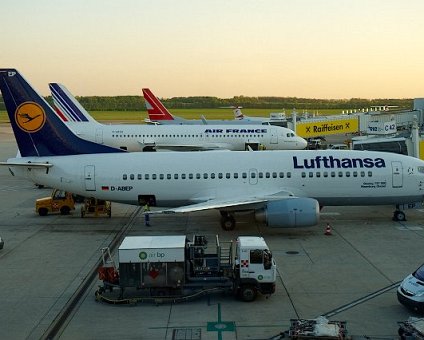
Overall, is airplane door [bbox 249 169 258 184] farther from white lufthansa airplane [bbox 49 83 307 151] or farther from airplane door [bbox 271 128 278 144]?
airplane door [bbox 271 128 278 144]

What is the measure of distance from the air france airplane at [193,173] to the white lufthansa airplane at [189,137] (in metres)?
→ 29.5

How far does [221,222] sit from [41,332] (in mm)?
13516

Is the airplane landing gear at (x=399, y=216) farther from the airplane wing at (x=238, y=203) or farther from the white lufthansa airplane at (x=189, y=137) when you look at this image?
the white lufthansa airplane at (x=189, y=137)

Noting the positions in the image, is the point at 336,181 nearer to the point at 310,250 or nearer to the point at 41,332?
the point at 310,250

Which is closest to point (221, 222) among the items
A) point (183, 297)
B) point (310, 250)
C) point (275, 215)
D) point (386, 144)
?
point (275, 215)

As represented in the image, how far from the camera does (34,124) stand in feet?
93.0

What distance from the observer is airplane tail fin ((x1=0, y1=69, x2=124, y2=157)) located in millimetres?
27797

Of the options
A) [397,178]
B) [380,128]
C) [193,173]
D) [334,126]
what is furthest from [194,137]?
[397,178]

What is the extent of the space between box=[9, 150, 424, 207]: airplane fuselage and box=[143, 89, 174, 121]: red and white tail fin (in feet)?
184

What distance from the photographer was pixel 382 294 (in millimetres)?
17828

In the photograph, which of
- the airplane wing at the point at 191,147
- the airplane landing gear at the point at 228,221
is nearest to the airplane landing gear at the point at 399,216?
the airplane landing gear at the point at 228,221

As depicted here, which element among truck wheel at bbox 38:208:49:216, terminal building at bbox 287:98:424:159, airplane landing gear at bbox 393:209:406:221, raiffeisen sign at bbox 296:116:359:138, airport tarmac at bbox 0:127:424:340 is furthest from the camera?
raiffeisen sign at bbox 296:116:359:138

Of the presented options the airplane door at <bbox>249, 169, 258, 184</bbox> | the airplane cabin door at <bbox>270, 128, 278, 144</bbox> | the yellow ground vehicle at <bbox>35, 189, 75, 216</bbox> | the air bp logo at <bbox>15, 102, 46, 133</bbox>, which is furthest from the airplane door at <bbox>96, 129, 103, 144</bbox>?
the airplane door at <bbox>249, 169, 258, 184</bbox>

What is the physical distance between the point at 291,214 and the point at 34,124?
14466 millimetres
